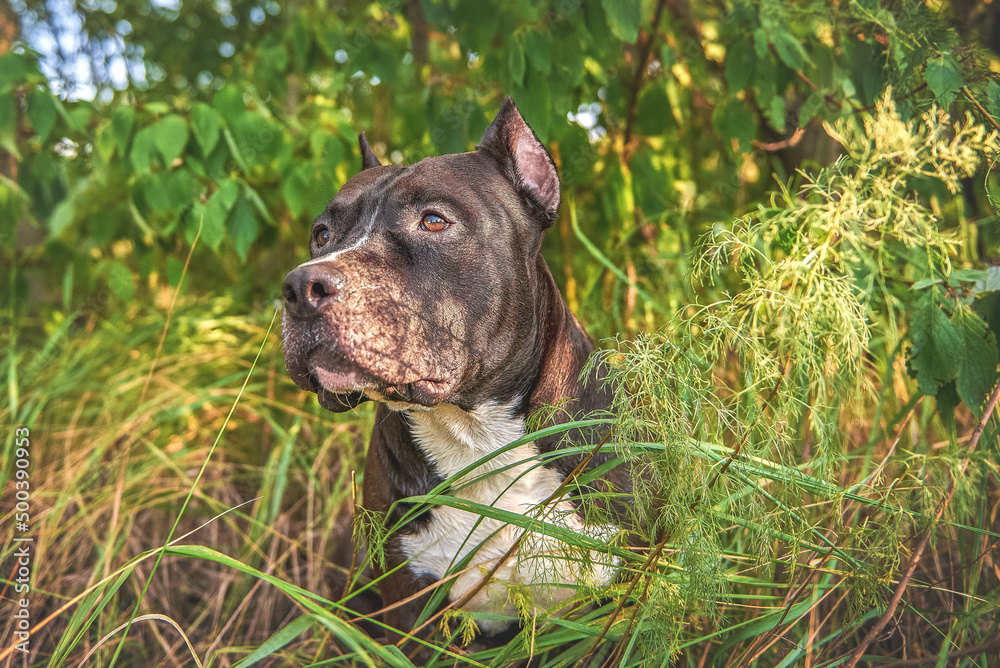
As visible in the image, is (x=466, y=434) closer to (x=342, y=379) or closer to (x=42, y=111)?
(x=342, y=379)

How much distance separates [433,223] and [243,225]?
4.22 feet

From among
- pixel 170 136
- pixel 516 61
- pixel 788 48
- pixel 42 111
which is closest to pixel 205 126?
pixel 170 136

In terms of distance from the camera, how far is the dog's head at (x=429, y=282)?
5.82ft

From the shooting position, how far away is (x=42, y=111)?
2801mm

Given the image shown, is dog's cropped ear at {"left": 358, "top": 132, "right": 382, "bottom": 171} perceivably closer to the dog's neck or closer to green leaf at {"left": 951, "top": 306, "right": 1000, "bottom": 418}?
the dog's neck

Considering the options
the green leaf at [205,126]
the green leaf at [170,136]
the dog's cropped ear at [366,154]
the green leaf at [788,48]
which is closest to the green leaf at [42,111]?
the green leaf at [170,136]

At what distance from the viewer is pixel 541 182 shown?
2.23m

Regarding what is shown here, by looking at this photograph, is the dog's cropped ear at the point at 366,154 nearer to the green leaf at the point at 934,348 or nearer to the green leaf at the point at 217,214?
the green leaf at the point at 217,214

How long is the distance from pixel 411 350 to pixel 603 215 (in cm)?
211

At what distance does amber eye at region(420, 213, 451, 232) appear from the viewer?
2.03 m

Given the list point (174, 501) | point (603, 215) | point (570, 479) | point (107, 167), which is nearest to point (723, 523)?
point (570, 479)

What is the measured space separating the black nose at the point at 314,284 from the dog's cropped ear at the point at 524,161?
0.74 meters

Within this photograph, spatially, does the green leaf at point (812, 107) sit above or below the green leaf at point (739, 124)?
above

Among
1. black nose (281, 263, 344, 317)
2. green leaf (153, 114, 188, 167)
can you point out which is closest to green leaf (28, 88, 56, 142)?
green leaf (153, 114, 188, 167)
